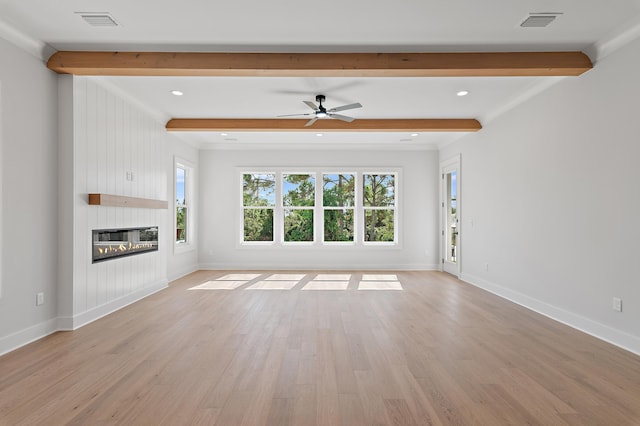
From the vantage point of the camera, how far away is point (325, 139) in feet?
23.5

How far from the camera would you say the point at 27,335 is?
3.23 metres

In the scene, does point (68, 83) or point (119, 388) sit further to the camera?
point (68, 83)

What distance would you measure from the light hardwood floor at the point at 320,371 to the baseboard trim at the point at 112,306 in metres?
0.12

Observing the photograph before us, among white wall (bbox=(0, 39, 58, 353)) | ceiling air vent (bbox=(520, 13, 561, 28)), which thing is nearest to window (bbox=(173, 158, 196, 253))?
white wall (bbox=(0, 39, 58, 353))

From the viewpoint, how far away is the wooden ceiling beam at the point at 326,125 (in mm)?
5863

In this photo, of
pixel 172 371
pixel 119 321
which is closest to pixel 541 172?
pixel 172 371

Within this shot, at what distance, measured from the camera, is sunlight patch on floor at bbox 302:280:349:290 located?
18.7ft

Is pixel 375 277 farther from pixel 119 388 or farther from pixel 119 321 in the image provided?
pixel 119 388

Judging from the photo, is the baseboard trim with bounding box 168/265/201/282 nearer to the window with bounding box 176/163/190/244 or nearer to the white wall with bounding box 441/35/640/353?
the window with bounding box 176/163/190/244

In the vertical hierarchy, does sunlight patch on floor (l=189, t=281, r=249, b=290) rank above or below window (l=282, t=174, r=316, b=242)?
below

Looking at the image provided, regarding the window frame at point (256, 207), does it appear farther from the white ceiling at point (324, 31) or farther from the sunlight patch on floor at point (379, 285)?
the white ceiling at point (324, 31)

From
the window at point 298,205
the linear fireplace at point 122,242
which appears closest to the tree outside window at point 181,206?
the linear fireplace at point 122,242

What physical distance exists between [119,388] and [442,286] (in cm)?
492

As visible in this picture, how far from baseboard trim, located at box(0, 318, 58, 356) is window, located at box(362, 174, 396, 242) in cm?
586
